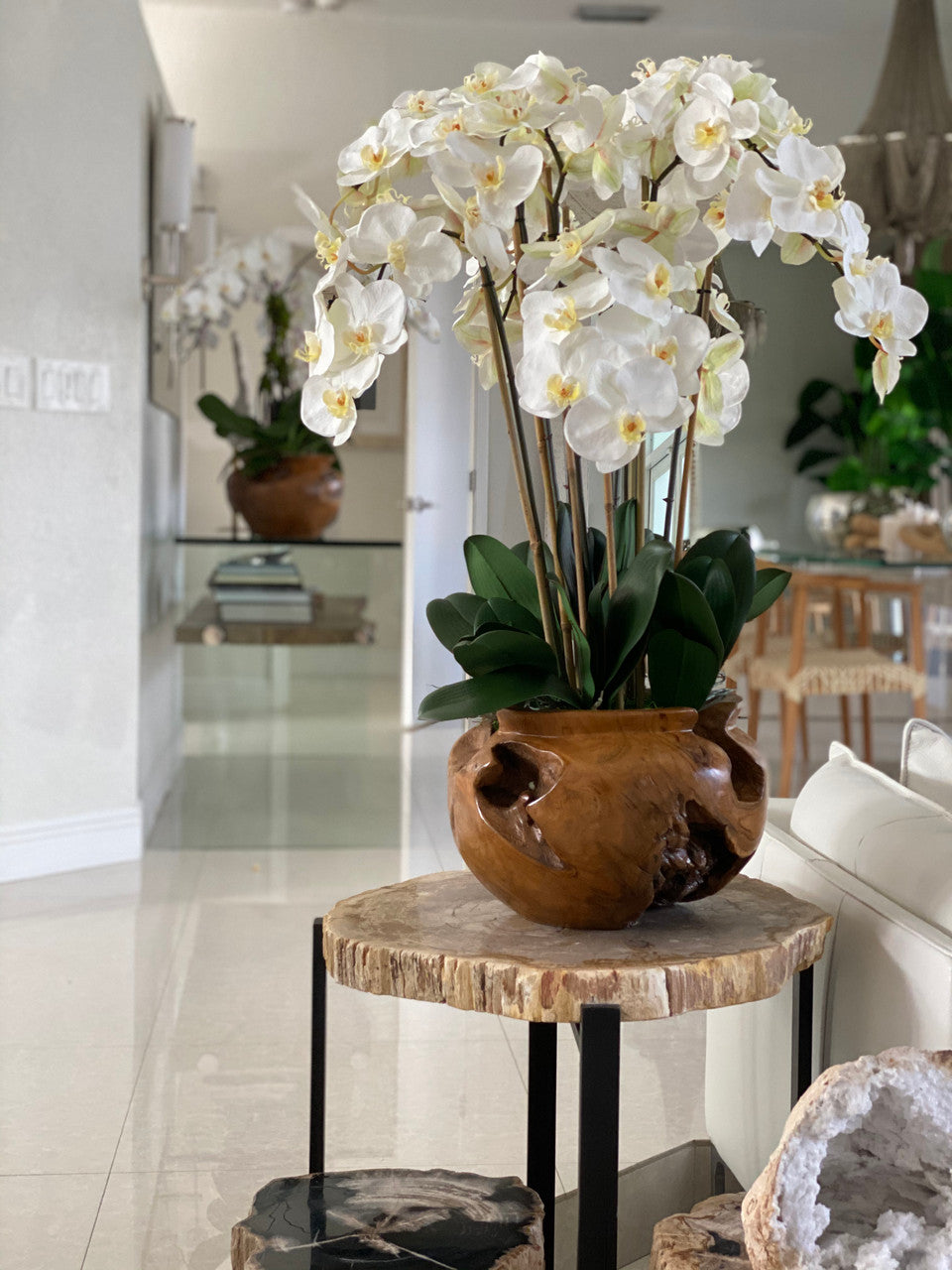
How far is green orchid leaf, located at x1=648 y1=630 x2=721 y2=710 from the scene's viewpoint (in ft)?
3.84

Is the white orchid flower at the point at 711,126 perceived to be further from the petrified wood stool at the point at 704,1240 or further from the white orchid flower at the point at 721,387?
the petrified wood stool at the point at 704,1240

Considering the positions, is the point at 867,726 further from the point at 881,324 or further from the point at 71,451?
the point at 881,324

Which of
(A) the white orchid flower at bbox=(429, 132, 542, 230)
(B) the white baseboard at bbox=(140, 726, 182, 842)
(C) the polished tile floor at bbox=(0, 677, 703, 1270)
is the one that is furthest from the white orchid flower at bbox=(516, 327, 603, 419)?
(B) the white baseboard at bbox=(140, 726, 182, 842)

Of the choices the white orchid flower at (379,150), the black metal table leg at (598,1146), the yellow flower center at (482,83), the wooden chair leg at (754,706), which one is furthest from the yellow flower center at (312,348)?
the wooden chair leg at (754,706)

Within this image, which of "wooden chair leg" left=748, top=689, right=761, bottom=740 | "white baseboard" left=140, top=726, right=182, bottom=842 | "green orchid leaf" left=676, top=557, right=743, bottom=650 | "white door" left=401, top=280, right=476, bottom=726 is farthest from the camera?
"wooden chair leg" left=748, top=689, right=761, bottom=740

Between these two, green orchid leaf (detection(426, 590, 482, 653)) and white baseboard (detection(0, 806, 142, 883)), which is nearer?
green orchid leaf (detection(426, 590, 482, 653))

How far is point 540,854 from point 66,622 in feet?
8.90

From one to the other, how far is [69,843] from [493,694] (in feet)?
9.03

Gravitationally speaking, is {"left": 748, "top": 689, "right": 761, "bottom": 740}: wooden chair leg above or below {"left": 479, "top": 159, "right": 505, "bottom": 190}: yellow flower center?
below

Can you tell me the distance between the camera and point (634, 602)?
114 cm

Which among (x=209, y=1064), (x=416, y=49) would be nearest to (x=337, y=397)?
(x=209, y=1064)

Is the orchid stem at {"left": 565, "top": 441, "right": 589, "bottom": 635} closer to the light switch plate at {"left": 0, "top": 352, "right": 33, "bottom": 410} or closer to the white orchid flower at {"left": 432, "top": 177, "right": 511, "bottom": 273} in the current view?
the white orchid flower at {"left": 432, "top": 177, "right": 511, "bottom": 273}

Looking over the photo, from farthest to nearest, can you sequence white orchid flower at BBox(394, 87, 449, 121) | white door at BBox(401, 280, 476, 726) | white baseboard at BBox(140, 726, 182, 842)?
white baseboard at BBox(140, 726, 182, 842) → white door at BBox(401, 280, 476, 726) → white orchid flower at BBox(394, 87, 449, 121)

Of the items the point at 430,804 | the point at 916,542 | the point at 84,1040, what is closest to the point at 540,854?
the point at 84,1040
